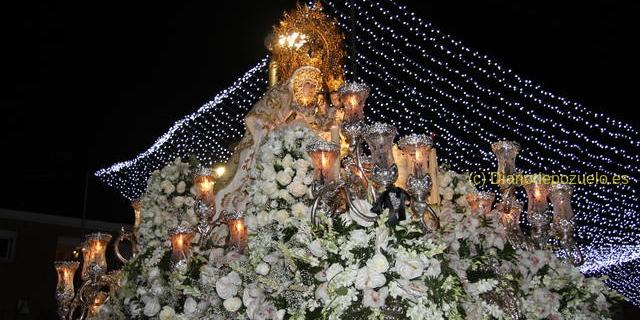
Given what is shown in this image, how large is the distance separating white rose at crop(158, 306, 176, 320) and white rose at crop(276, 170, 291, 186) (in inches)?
54.9

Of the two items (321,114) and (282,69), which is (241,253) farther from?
(282,69)

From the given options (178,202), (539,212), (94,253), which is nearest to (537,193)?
(539,212)

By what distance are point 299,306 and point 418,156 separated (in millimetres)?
1556

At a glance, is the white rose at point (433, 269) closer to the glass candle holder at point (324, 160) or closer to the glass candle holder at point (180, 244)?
the glass candle holder at point (324, 160)

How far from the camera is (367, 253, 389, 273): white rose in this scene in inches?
131

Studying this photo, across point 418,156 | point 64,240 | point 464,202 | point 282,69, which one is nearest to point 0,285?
point 64,240

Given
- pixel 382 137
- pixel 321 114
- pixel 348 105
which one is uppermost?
pixel 321 114

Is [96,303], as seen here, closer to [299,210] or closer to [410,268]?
[299,210]

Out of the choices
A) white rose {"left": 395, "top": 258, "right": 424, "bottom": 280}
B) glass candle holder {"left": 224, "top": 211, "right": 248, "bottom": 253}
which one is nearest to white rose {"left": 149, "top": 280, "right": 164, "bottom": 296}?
glass candle holder {"left": 224, "top": 211, "right": 248, "bottom": 253}

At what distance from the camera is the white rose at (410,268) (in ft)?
10.8

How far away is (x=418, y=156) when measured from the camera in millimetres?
4754

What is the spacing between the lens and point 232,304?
165 inches

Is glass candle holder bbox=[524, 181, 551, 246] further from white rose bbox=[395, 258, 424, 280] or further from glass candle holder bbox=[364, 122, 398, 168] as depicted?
white rose bbox=[395, 258, 424, 280]

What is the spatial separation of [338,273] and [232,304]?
3.65 ft
